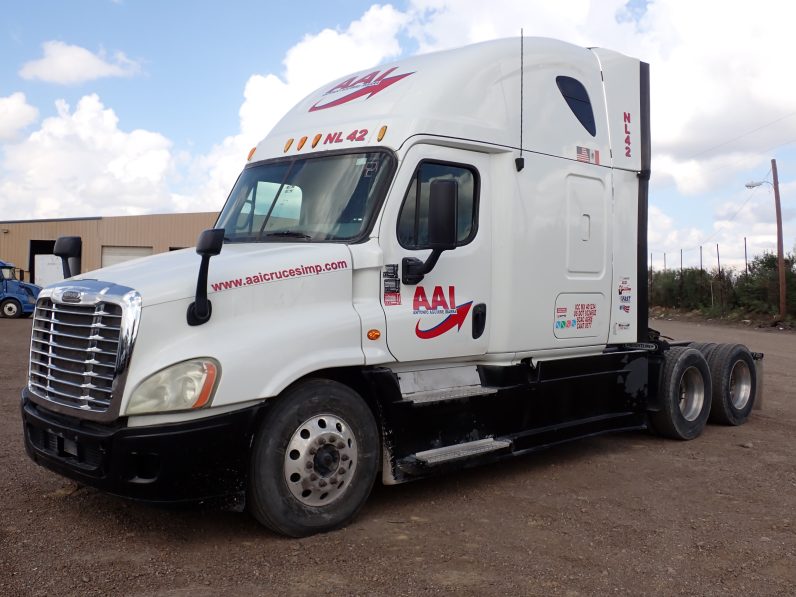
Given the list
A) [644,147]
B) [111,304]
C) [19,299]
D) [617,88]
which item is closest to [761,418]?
[644,147]

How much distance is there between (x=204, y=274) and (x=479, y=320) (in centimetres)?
238

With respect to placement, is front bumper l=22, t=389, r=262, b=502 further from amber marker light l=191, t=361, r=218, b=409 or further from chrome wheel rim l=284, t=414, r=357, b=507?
chrome wheel rim l=284, t=414, r=357, b=507

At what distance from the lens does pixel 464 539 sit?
5066 mm

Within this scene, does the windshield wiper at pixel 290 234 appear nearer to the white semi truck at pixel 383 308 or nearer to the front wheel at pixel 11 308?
the white semi truck at pixel 383 308

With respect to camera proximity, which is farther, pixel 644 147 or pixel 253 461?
Result: pixel 644 147

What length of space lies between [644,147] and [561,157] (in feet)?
4.86

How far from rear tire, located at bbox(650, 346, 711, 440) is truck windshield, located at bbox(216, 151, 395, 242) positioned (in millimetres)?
4204

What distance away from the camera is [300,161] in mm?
6176

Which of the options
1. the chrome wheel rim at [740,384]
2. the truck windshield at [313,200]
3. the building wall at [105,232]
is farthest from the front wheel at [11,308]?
the chrome wheel rim at [740,384]

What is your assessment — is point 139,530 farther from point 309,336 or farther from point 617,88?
point 617,88

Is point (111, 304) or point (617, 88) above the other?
point (617, 88)

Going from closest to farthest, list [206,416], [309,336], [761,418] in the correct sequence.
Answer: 1. [206,416]
2. [309,336]
3. [761,418]

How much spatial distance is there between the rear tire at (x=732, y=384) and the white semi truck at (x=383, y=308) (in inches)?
45.9

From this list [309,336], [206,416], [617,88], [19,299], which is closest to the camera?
[206,416]
